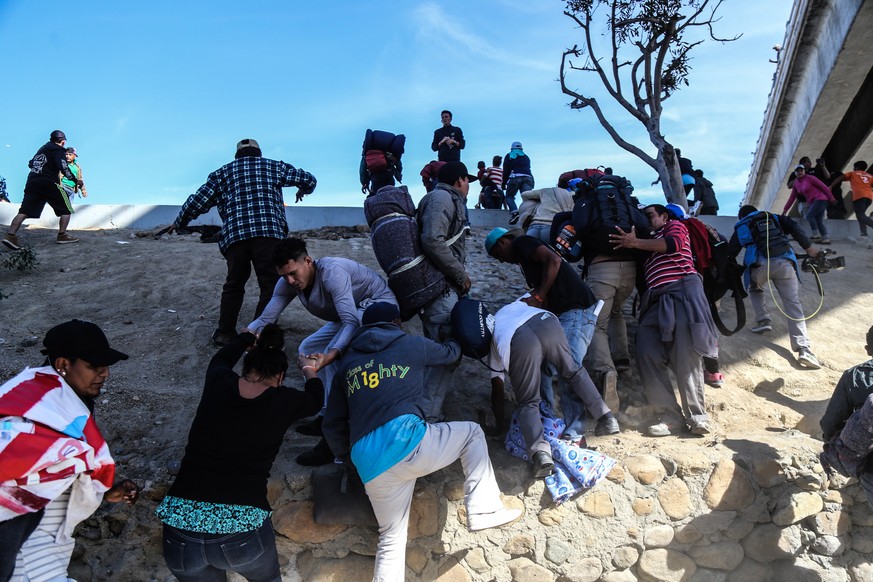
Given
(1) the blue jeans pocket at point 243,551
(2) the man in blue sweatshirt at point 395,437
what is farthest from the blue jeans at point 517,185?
(1) the blue jeans pocket at point 243,551

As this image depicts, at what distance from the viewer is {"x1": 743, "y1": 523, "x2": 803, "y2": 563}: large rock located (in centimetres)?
414

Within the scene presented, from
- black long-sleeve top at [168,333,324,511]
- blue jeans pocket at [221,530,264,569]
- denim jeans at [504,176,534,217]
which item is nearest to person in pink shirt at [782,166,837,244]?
denim jeans at [504,176,534,217]

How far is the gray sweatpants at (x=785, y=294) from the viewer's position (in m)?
5.88

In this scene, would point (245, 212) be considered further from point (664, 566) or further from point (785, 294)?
point (785, 294)

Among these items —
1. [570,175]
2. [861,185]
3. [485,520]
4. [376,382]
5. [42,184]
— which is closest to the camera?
[376,382]

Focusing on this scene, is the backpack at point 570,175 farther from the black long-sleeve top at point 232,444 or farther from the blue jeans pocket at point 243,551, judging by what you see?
the blue jeans pocket at point 243,551

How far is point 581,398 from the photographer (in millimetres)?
4242

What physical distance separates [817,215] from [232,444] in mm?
10658

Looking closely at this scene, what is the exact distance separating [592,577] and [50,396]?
312cm

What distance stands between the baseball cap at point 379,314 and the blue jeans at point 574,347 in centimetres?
132

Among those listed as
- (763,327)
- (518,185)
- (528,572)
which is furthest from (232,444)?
(518,185)

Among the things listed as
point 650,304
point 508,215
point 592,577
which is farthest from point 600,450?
point 508,215

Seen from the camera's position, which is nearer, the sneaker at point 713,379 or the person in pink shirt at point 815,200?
the sneaker at point 713,379

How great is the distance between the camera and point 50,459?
2461mm
